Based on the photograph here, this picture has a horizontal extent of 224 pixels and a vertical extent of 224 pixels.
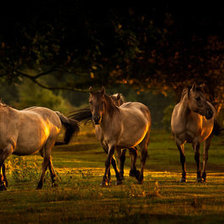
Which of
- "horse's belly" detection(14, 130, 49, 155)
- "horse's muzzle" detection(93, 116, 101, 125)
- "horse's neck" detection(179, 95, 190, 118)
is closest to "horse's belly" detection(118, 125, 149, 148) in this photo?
"horse's muzzle" detection(93, 116, 101, 125)

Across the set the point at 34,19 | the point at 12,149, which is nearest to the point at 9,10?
the point at 34,19

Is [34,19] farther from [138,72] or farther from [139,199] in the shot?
[139,199]

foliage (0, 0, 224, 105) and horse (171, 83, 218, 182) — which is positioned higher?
foliage (0, 0, 224, 105)

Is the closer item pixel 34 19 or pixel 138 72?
pixel 34 19

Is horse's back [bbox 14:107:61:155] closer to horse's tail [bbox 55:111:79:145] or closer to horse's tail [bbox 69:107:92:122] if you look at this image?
horse's tail [bbox 55:111:79:145]

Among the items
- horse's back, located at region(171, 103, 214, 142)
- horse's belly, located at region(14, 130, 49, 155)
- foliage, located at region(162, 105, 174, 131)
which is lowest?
foliage, located at region(162, 105, 174, 131)

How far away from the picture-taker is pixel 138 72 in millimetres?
13953

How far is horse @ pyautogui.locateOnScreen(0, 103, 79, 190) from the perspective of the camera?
11953 mm

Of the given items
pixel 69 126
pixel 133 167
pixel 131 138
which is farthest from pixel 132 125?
pixel 69 126

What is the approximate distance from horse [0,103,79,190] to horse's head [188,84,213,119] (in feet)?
13.7

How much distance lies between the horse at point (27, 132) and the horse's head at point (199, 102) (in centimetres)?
418

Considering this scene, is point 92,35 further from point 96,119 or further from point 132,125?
point 132,125

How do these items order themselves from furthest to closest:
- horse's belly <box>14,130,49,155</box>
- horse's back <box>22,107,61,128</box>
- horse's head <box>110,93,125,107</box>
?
1. horse's head <box>110,93,125,107</box>
2. horse's back <box>22,107,61,128</box>
3. horse's belly <box>14,130,49,155</box>

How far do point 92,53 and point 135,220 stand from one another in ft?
18.2
